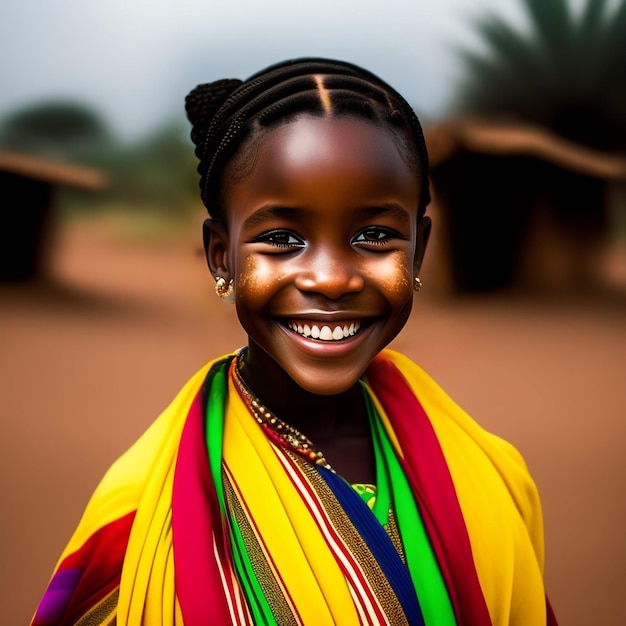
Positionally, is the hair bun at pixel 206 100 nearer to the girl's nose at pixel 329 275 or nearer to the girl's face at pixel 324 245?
the girl's face at pixel 324 245

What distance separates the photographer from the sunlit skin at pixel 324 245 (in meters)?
0.86

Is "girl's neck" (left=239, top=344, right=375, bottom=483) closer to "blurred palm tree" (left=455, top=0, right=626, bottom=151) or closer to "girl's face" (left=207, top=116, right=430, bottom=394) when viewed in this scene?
"girl's face" (left=207, top=116, right=430, bottom=394)

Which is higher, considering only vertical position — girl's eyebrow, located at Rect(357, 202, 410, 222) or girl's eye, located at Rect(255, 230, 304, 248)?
girl's eyebrow, located at Rect(357, 202, 410, 222)

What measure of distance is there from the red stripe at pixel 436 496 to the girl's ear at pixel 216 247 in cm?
35

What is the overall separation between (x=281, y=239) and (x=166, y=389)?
1.29 m

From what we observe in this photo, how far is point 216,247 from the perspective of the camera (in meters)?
1.02

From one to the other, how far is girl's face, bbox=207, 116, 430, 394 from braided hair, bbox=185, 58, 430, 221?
24 mm

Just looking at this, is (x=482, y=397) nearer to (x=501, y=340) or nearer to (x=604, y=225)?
(x=501, y=340)

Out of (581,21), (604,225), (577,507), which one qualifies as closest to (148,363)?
(577,507)

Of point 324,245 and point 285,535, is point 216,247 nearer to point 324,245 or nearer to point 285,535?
point 324,245

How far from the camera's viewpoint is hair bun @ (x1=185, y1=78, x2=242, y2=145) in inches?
40.8

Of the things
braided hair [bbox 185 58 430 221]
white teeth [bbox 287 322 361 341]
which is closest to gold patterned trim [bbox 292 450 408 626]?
white teeth [bbox 287 322 361 341]

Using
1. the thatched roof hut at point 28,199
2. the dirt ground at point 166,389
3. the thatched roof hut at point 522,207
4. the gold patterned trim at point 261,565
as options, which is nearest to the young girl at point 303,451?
the gold patterned trim at point 261,565

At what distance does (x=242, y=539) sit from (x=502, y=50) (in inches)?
73.3
